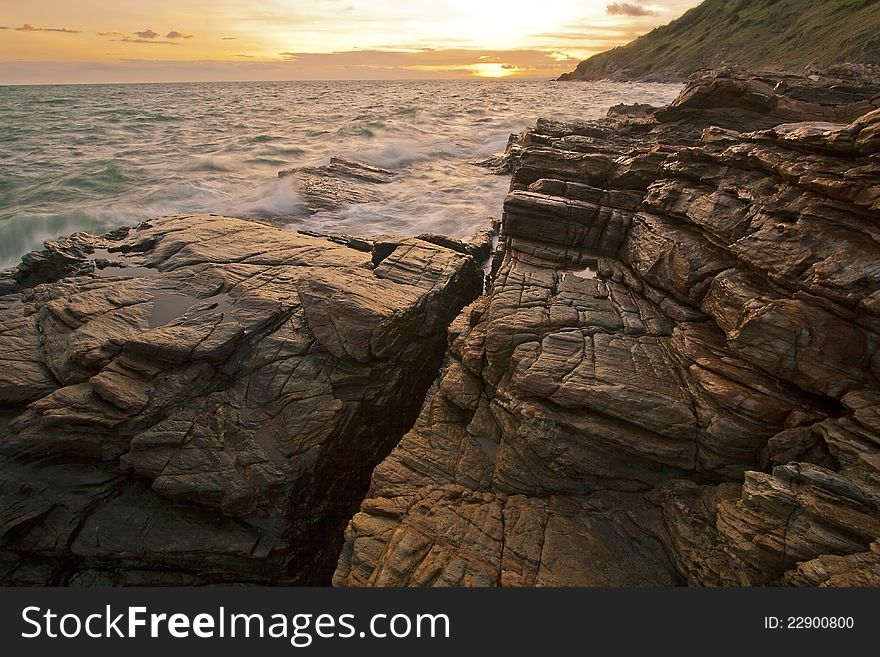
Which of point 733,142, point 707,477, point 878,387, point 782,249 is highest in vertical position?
point 733,142

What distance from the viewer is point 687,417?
358 inches

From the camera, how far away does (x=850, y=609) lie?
6223mm

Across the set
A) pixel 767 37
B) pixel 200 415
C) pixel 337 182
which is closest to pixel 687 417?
pixel 200 415

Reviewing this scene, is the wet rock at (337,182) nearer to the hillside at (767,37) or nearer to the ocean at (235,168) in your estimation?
the ocean at (235,168)

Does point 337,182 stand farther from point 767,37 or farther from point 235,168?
point 767,37

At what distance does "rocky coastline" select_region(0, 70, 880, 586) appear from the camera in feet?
27.1

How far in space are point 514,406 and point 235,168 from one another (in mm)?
44361

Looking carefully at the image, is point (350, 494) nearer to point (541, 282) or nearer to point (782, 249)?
point (541, 282)

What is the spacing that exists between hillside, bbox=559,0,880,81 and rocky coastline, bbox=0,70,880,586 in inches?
4343

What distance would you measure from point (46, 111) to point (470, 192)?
9413 centimetres

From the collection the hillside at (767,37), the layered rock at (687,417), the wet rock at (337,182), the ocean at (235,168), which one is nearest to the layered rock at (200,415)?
the layered rock at (687,417)

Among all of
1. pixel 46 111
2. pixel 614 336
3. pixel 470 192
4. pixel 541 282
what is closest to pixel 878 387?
pixel 614 336

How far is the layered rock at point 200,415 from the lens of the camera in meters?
10.5

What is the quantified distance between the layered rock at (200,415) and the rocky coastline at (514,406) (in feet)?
0.22
